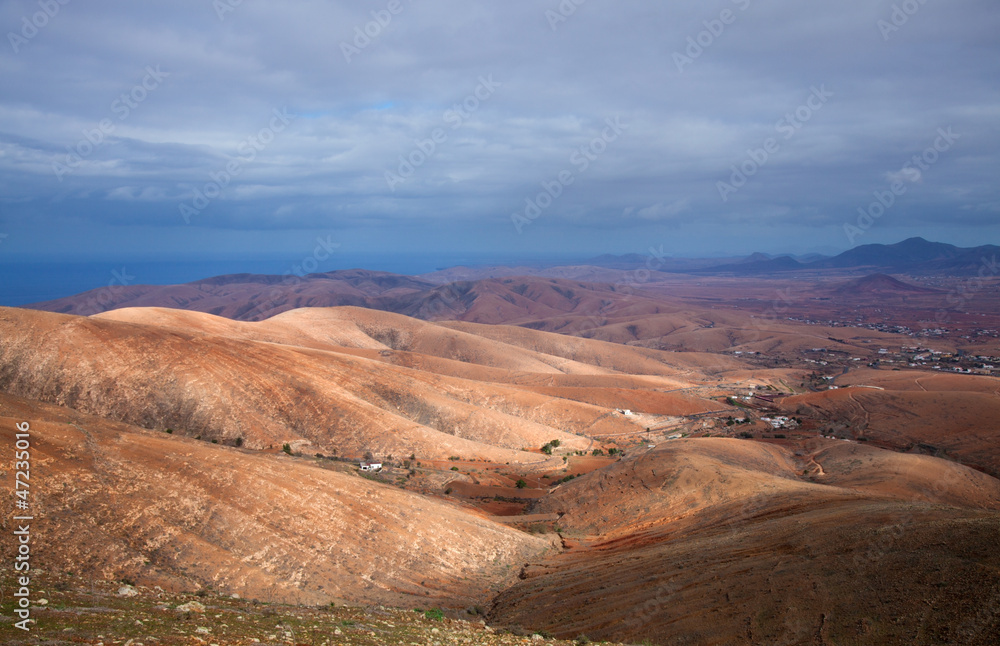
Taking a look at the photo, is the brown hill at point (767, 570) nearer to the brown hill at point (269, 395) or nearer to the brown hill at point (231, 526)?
the brown hill at point (231, 526)

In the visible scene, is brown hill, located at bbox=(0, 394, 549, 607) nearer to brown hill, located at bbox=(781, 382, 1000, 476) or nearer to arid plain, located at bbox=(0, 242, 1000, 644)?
arid plain, located at bbox=(0, 242, 1000, 644)

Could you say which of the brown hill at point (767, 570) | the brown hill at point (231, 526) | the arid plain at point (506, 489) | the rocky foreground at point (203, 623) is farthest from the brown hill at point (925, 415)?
the rocky foreground at point (203, 623)

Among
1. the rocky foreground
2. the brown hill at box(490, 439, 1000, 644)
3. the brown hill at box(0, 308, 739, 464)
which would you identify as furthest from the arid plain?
the rocky foreground

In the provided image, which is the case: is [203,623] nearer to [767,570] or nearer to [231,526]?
[231,526]

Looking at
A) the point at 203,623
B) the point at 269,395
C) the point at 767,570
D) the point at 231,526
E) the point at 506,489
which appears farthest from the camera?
the point at 269,395

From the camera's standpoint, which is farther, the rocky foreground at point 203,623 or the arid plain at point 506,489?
the arid plain at point 506,489

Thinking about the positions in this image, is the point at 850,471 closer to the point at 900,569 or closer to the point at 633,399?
the point at 900,569

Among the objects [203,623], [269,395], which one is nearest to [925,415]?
[269,395]

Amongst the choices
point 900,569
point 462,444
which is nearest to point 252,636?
point 900,569

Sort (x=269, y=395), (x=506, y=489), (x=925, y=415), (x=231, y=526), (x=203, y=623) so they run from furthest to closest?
(x=925, y=415) → (x=269, y=395) → (x=506, y=489) → (x=231, y=526) → (x=203, y=623)
